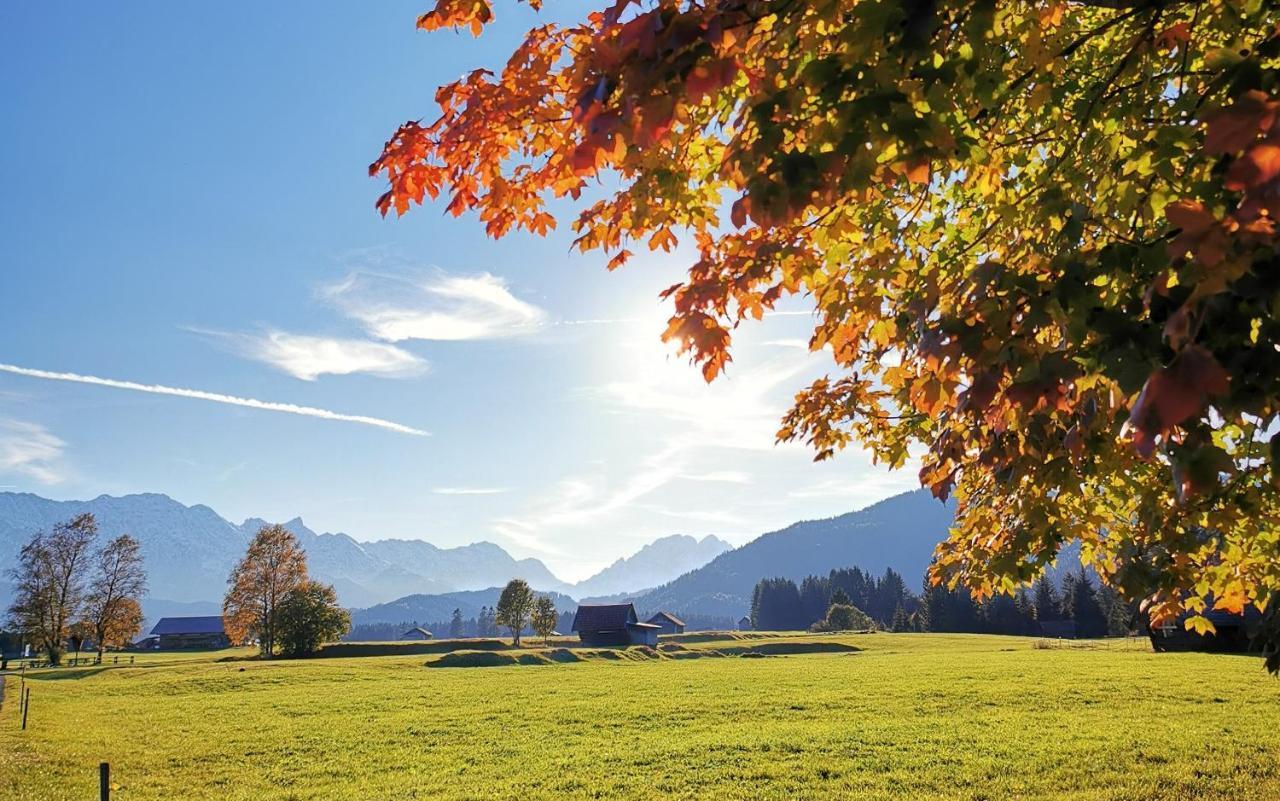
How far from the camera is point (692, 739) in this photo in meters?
19.7

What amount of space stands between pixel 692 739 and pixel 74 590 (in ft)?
252

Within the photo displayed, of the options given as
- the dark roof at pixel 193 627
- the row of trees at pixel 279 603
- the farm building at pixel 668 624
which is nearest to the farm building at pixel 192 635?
the dark roof at pixel 193 627

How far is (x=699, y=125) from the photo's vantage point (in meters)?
5.18

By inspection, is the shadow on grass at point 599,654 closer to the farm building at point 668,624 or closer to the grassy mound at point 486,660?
the grassy mound at point 486,660

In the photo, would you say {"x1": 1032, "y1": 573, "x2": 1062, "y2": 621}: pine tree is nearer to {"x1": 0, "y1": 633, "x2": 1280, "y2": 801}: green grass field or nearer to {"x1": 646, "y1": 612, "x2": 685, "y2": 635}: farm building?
{"x1": 646, "y1": 612, "x2": 685, "y2": 635}: farm building

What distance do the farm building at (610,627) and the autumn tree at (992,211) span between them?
3658 inches

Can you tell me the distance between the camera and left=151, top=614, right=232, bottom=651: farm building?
429ft

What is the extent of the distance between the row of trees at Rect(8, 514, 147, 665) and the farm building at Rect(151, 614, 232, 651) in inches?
2502

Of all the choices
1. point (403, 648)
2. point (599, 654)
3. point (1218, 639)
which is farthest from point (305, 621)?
point (1218, 639)

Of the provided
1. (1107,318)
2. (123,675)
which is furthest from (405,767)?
(123,675)

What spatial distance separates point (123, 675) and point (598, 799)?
5515 cm

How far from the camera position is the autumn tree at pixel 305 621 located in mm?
71000

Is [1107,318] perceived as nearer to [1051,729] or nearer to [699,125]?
[699,125]

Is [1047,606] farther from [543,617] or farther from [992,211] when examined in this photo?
[992,211]
